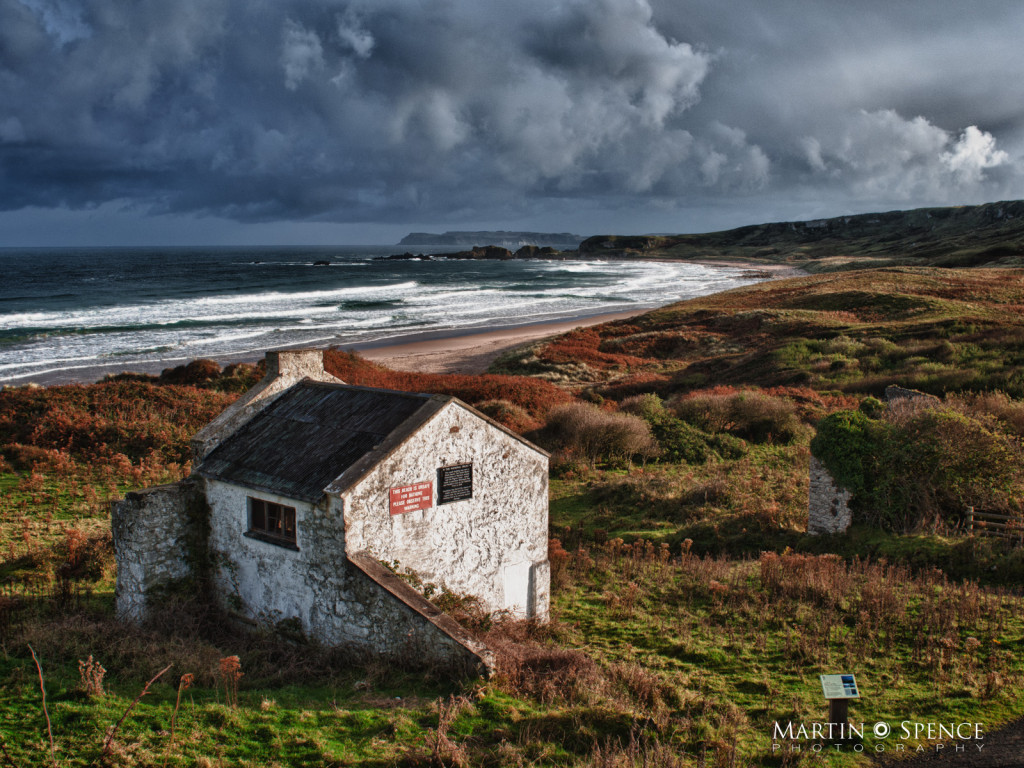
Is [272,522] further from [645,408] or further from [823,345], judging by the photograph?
[823,345]

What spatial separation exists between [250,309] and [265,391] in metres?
59.9

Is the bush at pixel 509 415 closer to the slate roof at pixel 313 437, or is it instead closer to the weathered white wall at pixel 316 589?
the slate roof at pixel 313 437

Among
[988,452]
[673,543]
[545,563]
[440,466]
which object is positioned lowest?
[673,543]

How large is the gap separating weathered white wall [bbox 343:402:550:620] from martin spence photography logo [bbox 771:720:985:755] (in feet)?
13.7

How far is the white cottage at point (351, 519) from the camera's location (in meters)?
8.56

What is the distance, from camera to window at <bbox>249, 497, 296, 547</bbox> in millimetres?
9289

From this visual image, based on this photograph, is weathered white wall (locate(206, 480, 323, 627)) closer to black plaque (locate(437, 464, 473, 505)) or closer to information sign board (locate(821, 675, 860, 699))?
black plaque (locate(437, 464, 473, 505))

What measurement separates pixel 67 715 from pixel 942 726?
28.8 ft

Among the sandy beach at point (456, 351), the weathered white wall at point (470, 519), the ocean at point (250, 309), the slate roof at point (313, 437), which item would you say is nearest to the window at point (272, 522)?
the slate roof at point (313, 437)

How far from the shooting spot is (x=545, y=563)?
35.8 feet

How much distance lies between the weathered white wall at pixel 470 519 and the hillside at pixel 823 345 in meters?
18.6

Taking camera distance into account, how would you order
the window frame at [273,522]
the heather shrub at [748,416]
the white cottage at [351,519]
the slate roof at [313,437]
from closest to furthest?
the white cottage at [351,519] < the slate roof at [313,437] < the window frame at [273,522] < the heather shrub at [748,416]

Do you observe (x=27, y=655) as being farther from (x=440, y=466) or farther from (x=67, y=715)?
(x=440, y=466)

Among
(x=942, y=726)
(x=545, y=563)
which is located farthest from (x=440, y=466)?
(x=942, y=726)
